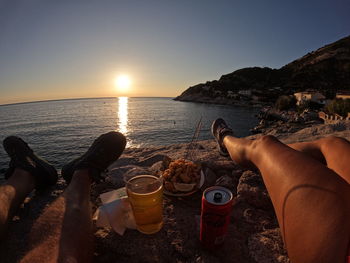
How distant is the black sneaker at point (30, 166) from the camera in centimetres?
289

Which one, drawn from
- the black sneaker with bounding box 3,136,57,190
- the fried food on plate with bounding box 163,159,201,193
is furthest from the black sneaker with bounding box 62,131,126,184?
the fried food on plate with bounding box 163,159,201,193

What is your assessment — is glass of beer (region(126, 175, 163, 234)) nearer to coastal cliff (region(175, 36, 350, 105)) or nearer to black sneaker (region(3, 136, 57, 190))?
black sneaker (region(3, 136, 57, 190))

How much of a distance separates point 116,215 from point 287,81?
117388 mm

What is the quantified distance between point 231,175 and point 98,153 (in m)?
2.25

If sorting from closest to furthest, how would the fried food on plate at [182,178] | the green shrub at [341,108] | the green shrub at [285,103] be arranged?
the fried food on plate at [182,178] < the green shrub at [341,108] < the green shrub at [285,103]

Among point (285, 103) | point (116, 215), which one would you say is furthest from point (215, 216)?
point (285, 103)

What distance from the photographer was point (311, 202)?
1175 mm

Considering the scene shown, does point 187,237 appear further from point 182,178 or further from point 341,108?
point 341,108

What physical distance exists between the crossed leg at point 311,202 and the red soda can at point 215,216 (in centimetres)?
42

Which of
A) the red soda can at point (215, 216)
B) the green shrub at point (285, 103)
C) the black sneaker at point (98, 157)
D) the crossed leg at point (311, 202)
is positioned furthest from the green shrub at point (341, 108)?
the red soda can at point (215, 216)

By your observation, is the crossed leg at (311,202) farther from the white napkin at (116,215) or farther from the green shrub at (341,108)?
the green shrub at (341,108)

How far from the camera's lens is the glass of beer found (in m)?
1.56

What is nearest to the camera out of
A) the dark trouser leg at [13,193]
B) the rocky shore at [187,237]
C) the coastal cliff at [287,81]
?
the rocky shore at [187,237]

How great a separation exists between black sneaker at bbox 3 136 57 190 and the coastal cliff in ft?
258
